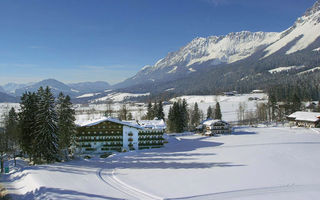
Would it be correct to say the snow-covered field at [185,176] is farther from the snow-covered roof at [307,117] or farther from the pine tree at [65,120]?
the snow-covered roof at [307,117]

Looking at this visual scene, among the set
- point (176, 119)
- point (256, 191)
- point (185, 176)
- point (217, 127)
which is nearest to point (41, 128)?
point (185, 176)

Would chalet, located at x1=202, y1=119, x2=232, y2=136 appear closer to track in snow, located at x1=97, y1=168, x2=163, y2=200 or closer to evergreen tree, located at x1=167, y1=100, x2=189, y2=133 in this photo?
evergreen tree, located at x1=167, y1=100, x2=189, y2=133

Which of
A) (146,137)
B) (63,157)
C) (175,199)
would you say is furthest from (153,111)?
(175,199)

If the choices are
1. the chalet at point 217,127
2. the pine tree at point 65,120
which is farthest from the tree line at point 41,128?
the chalet at point 217,127

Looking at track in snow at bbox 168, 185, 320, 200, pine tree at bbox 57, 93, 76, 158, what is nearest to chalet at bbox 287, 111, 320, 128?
track in snow at bbox 168, 185, 320, 200

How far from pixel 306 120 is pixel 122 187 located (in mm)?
74364

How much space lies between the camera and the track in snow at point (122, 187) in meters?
26.1

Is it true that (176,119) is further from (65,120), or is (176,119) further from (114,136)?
(65,120)

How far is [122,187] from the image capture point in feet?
96.6

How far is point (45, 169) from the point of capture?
3753cm

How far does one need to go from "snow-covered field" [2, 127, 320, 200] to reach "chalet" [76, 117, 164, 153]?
813 centimetres

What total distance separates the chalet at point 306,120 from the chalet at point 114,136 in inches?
2018

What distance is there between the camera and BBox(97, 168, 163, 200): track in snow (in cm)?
2608

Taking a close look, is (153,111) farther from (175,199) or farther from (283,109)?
(175,199)
